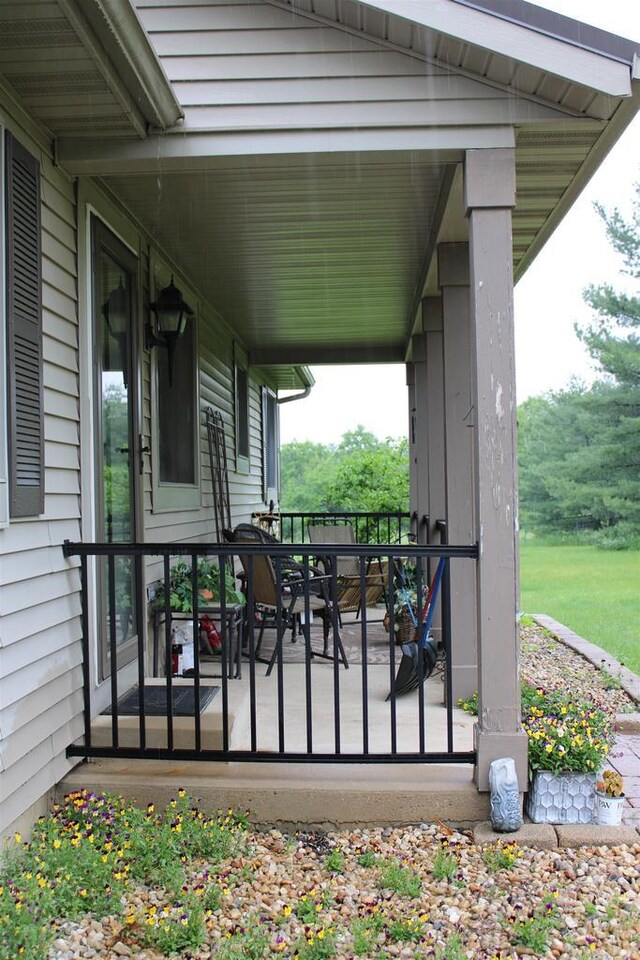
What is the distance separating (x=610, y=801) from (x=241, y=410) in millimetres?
5799

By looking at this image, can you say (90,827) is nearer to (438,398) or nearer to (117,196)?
(117,196)

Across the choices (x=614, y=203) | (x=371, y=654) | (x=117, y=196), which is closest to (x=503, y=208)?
(x=117, y=196)

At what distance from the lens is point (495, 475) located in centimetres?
305

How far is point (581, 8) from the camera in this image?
24.9m

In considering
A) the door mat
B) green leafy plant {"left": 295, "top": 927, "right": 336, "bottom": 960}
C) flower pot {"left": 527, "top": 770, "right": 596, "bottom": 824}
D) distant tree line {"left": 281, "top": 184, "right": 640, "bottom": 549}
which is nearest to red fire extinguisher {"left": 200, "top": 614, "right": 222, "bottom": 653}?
the door mat

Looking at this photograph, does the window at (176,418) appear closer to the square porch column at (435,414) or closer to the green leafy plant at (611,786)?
the square porch column at (435,414)

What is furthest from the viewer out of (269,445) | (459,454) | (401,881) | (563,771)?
(269,445)

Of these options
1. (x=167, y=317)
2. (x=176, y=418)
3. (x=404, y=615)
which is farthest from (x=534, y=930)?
(x=176, y=418)

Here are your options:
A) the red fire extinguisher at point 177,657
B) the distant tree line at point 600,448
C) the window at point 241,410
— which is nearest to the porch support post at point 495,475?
the red fire extinguisher at point 177,657

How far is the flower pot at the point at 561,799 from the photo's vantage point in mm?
2957

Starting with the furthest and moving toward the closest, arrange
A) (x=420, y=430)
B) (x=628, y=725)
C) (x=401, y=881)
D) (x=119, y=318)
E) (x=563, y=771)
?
(x=420, y=430), (x=628, y=725), (x=119, y=318), (x=563, y=771), (x=401, y=881)

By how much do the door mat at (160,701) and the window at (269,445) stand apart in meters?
6.09

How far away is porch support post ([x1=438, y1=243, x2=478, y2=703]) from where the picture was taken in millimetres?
4203

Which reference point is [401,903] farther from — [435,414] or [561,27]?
[435,414]
